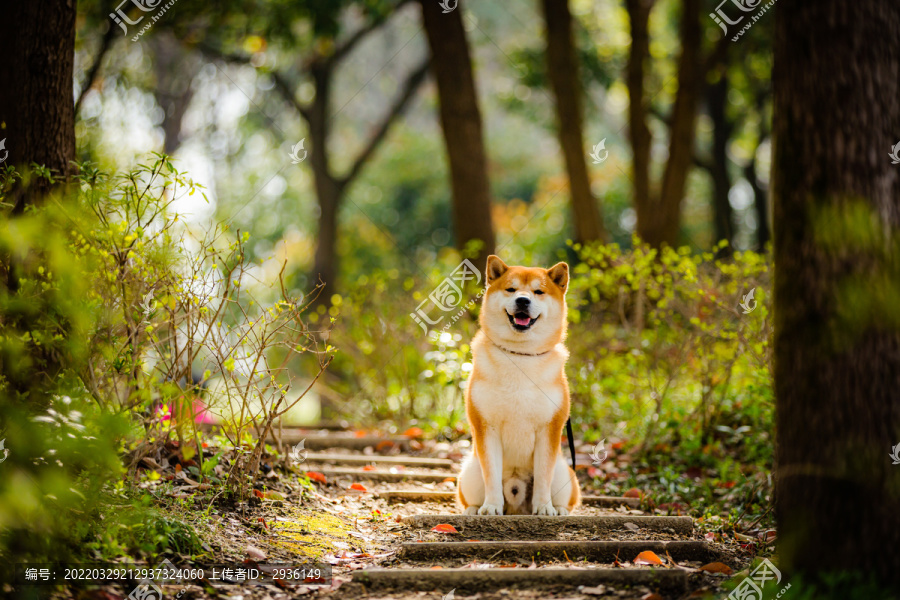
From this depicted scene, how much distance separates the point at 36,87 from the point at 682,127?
A: 906 centimetres

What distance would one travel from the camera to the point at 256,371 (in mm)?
4164

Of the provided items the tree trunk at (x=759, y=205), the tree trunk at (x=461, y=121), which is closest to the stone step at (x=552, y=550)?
the tree trunk at (x=461, y=121)

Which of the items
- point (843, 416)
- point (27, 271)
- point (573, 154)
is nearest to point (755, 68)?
point (573, 154)

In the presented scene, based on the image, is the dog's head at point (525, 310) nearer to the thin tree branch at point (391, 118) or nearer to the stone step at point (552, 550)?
the stone step at point (552, 550)

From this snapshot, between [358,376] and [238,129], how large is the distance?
51.6 ft

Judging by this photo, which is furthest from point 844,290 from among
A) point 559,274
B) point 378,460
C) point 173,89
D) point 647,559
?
point 173,89

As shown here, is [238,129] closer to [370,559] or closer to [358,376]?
[358,376]

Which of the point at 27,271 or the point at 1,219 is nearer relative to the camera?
the point at 1,219

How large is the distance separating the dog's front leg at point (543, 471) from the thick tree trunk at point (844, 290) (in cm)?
151

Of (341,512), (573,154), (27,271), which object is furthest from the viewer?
(573,154)

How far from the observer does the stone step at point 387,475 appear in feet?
17.8

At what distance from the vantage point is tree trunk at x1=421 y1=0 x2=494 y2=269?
8578 millimetres

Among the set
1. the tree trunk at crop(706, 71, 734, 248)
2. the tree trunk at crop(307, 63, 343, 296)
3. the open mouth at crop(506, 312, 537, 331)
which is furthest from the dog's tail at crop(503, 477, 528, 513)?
the tree trunk at crop(706, 71, 734, 248)

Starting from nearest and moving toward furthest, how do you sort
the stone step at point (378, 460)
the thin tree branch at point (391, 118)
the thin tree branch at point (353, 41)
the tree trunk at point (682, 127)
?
the stone step at point (378, 460) → the tree trunk at point (682, 127) → the thin tree branch at point (353, 41) → the thin tree branch at point (391, 118)
